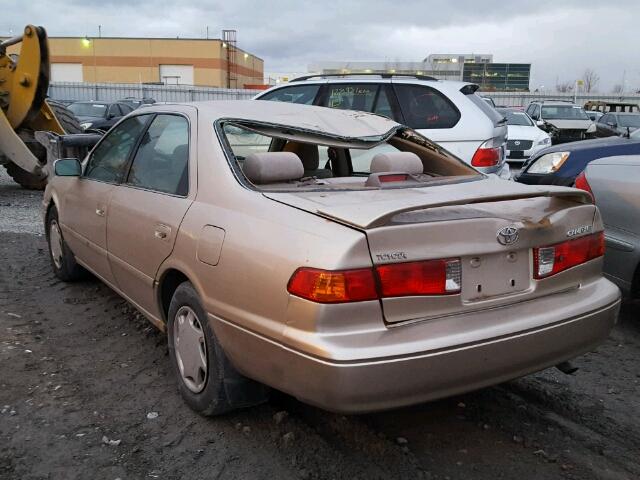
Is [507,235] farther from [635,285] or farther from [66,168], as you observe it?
[66,168]

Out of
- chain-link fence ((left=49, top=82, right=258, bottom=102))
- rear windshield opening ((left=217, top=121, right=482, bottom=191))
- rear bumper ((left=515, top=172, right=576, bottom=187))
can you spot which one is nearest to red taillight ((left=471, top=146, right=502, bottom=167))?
rear bumper ((left=515, top=172, right=576, bottom=187))

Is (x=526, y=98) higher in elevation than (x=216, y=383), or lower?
higher

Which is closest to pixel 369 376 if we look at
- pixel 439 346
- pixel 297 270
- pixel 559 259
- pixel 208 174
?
pixel 439 346

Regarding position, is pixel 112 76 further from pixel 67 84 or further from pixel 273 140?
pixel 273 140

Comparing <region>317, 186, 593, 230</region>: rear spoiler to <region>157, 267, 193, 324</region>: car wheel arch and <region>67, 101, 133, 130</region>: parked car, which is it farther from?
<region>67, 101, 133, 130</region>: parked car

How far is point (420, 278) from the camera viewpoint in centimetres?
234

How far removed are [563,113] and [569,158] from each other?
52.2 feet

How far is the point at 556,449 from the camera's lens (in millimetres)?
2768

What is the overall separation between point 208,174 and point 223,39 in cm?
6008

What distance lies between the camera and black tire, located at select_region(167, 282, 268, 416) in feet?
9.05

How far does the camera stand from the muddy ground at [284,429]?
2609 millimetres

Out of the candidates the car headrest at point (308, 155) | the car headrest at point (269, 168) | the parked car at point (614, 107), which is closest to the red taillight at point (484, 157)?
the car headrest at point (308, 155)

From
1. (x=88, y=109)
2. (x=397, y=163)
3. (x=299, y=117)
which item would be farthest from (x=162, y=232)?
(x=88, y=109)

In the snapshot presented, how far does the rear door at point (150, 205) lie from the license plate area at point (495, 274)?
4.78 ft
